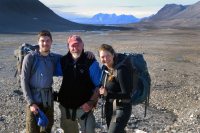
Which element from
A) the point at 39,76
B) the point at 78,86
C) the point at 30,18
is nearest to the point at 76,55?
the point at 78,86

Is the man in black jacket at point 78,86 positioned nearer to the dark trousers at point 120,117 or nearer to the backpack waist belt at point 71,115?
the backpack waist belt at point 71,115

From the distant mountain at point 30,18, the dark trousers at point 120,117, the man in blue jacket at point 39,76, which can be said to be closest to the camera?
the man in blue jacket at point 39,76

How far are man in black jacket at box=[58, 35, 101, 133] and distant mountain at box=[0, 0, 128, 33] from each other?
72.9 metres

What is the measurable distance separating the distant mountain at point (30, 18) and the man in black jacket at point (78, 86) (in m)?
72.9

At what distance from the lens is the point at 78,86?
591cm

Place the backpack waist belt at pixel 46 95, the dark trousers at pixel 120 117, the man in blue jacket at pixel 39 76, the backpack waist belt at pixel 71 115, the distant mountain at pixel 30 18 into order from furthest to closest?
the distant mountain at pixel 30 18
the backpack waist belt at pixel 71 115
the dark trousers at pixel 120 117
the backpack waist belt at pixel 46 95
the man in blue jacket at pixel 39 76

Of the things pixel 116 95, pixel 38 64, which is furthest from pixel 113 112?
pixel 38 64

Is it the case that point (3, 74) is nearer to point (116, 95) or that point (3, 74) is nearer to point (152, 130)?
A: point (152, 130)

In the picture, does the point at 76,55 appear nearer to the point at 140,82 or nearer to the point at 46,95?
the point at 46,95

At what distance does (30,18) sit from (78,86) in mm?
95074

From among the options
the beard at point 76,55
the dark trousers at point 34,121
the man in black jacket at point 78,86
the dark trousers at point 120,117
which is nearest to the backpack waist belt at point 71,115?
the man in black jacket at point 78,86

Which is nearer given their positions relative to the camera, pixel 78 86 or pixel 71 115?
pixel 78 86

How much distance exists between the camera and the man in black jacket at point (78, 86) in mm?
5828

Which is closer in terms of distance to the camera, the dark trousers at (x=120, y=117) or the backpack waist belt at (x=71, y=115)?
the dark trousers at (x=120, y=117)
